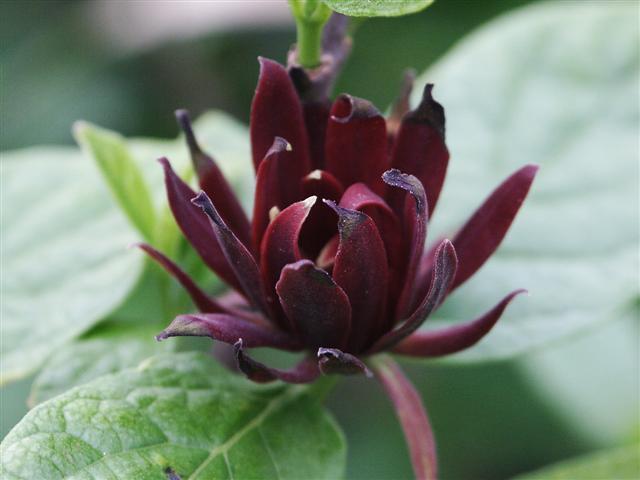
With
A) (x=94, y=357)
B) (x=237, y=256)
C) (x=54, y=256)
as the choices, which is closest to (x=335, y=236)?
(x=237, y=256)

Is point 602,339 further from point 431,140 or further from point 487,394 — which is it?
point 431,140

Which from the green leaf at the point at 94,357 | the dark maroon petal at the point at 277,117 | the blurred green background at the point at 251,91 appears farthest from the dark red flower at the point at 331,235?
the blurred green background at the point at 251,91

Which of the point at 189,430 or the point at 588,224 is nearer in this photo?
the point at 189,430

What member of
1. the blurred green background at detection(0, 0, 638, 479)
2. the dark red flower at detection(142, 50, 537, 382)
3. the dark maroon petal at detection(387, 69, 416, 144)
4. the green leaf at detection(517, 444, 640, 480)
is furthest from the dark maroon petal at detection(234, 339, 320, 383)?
the blurred green background at detection(0, 0, 638, 479)

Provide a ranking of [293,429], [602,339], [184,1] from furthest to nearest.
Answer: [184,1], [602,339], [293,429]

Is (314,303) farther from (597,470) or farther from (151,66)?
(151,66)

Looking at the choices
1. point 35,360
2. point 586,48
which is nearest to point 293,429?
point 35,360

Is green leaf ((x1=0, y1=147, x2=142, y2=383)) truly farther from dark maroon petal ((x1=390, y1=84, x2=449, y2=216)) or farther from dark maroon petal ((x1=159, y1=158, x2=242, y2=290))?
dark maroon petal ((x1=390, y1=84, x2=449, y2=216))
